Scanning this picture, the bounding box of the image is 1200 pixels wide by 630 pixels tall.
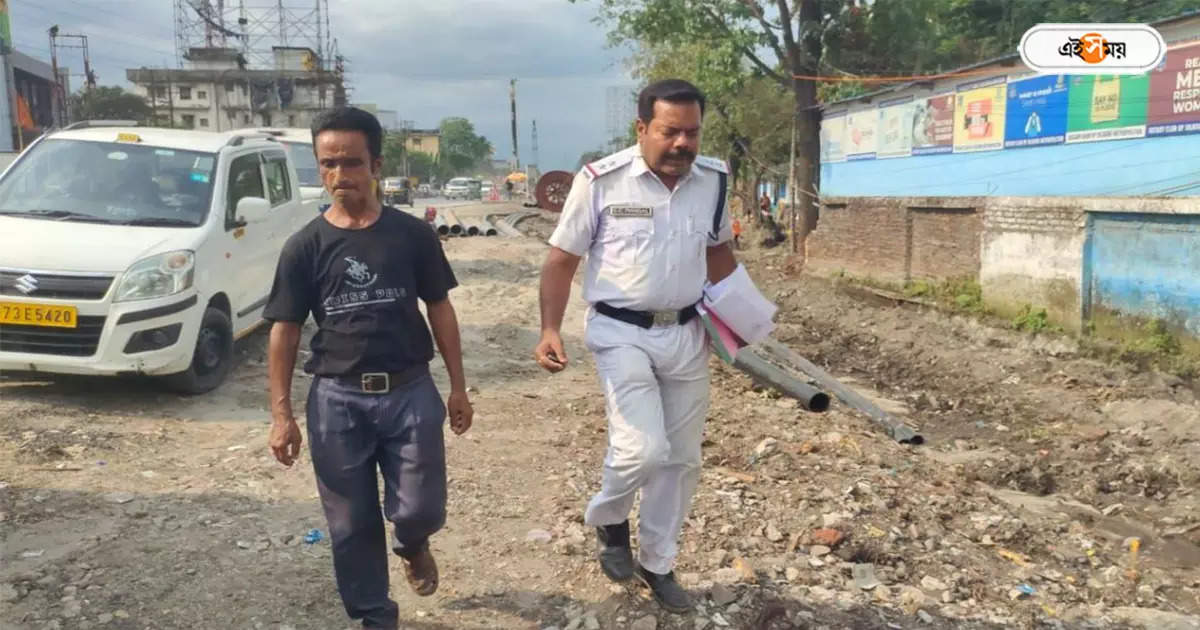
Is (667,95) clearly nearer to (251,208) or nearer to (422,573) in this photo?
(422,573)

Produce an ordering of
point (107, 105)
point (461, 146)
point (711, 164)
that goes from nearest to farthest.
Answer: point (711, 164)
point (107, 105)
point (461, 146)

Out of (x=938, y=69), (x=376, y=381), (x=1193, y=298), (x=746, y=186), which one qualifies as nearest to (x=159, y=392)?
(x=376, y=381)

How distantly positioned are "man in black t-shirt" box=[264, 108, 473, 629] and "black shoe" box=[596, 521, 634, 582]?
2.39 feet

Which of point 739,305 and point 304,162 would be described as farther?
point 304,162

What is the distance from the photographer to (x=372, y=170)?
302cm

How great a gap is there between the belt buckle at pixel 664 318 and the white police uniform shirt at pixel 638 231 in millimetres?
18

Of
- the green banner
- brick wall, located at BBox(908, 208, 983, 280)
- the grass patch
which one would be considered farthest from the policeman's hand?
brick wall, located at BBox(908, 208, 983, 280)

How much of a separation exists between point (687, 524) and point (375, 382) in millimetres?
1864

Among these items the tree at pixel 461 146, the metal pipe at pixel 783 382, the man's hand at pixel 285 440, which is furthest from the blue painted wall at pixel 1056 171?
the tree at pixel 461 146

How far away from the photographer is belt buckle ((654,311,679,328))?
3234mm

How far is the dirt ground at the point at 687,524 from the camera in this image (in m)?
3.47

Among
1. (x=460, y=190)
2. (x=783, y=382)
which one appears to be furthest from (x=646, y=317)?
(x=460, y=190)

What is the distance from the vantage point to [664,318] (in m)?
3.24

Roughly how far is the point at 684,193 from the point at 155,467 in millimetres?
3476
